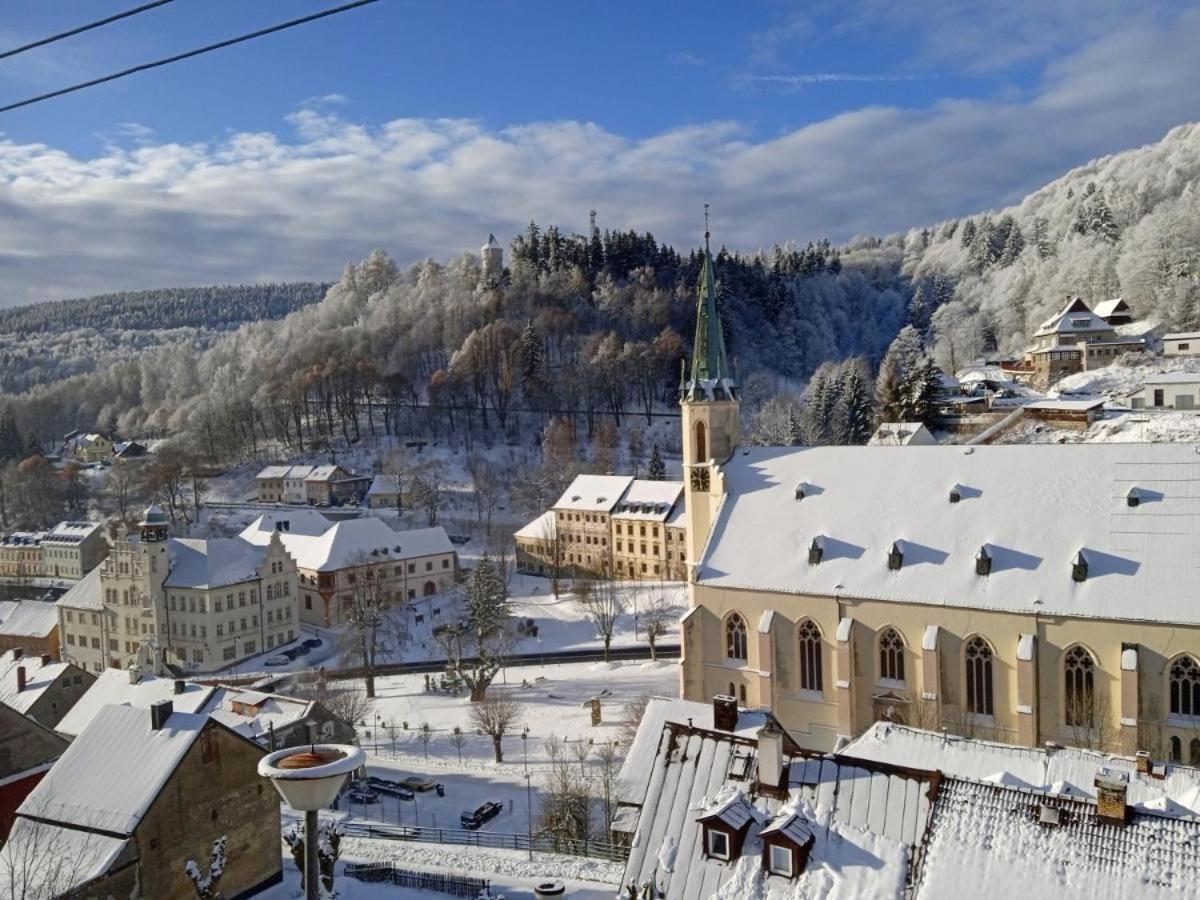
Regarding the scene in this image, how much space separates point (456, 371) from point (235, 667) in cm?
6370

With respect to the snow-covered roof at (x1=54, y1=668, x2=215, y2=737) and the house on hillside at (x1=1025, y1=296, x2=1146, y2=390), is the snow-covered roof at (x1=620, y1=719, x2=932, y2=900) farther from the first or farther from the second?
the house on hillside at (x1=1025, y1=296, x2=1146, y2=390)

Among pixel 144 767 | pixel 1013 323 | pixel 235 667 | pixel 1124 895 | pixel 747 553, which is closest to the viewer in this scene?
pixel 1124 895

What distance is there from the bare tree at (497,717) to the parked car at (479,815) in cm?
560

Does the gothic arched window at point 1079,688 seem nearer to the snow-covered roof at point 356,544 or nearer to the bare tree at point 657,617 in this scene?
the bare tree at point 657,617

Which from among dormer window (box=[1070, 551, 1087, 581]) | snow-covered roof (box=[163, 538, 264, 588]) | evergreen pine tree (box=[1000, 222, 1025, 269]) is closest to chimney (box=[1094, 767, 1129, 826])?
dormer window (box=[1070, 551, 1087, 581])

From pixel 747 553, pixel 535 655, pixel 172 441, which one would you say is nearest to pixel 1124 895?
pixel 747 553

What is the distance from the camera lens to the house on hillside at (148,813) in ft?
73.3

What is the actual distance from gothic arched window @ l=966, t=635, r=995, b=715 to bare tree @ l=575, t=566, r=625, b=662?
25.7 m

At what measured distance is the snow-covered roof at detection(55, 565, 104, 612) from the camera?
6812 cm

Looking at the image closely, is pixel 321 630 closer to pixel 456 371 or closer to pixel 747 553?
pixel 747 553

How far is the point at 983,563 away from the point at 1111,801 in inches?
778

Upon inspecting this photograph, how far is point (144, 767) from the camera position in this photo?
78.8ft

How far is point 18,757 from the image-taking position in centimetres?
3047

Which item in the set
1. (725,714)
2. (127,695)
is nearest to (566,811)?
(725,714)
